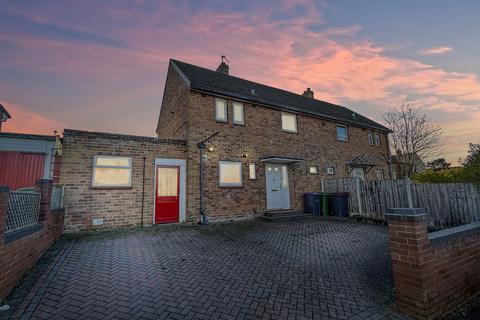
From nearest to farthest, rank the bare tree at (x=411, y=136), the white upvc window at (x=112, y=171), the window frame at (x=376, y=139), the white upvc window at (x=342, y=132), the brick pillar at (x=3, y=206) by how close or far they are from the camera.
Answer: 1. the brick pillar at (x=3, y=206)
2. the white upvc window at (x=112, y=171)
3. the white upvc window at (x=342, y=132)
4. the bare tree at (x=411, y=136)
5. the window frame at (x=376, y=139)

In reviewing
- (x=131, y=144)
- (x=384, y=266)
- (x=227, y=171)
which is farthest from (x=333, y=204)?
(x=131, y=144)

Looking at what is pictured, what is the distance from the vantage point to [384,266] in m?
4.45

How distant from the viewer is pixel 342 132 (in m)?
16.2

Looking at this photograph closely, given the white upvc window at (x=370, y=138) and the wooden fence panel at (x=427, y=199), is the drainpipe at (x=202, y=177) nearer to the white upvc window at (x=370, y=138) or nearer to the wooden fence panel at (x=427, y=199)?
the wooden fence panel at (x=427, y=199)

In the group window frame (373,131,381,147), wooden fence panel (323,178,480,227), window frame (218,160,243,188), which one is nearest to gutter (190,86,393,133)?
window frame (373,131,381,147)

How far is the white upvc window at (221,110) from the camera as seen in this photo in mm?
10816

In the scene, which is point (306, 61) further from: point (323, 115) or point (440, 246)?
point (440, 246)

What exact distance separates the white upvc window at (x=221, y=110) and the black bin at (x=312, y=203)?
254 inches

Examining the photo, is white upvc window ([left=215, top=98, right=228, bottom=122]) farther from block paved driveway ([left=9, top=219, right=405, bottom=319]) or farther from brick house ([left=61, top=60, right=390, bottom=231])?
block paved driveway ([left=9, top=219, right=405, bottom=319])

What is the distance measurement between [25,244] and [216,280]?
3.69 m

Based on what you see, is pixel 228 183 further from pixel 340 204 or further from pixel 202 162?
Result: pixel 340 204

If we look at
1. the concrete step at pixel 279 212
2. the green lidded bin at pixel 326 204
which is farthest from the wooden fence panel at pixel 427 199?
the concrete step at pixel 279 212

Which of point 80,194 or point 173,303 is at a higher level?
point 80,194

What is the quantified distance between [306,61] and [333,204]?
7813 millimetres
